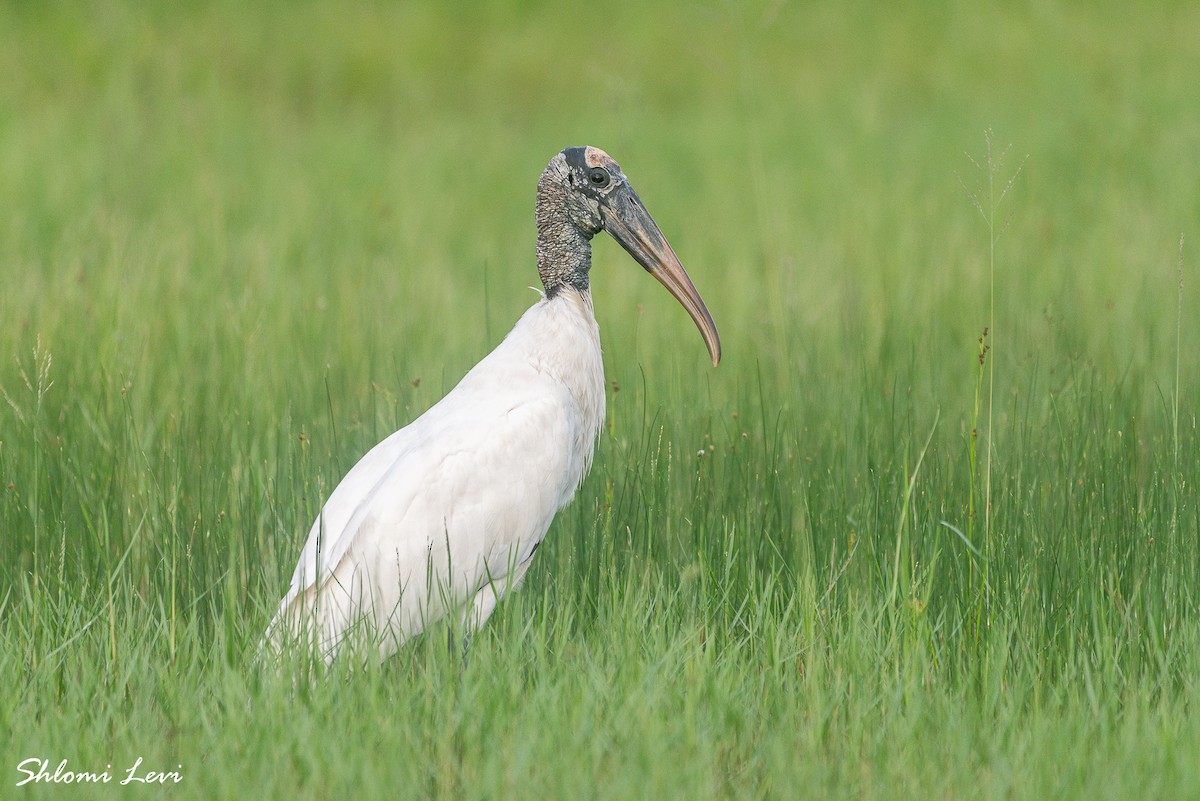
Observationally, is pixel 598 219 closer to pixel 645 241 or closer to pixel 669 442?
pixel 645 241

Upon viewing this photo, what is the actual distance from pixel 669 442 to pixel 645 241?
0.76 metres

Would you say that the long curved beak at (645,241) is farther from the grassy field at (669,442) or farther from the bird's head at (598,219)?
the grassy field at (669,442)

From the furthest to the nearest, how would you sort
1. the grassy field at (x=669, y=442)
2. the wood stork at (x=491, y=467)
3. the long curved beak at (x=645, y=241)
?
the long curved beak at (x=645, y=241) < the wood stork at (x=491, y=467) < the grassy field at (x=669, y=442)

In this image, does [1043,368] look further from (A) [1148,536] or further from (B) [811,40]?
(B) [811,40]

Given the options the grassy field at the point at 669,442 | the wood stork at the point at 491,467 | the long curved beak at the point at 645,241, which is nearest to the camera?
the grassy field at the point at 669,442

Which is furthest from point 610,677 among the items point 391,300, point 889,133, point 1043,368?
point 889,133

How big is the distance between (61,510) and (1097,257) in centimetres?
633

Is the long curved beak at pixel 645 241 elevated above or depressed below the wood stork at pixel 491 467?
above

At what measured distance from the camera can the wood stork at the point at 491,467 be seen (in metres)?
3.63

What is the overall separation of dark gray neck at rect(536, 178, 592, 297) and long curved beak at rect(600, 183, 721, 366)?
0.11 metres

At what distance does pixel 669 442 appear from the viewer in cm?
454
